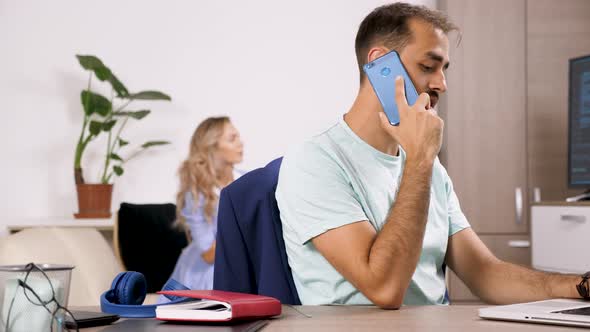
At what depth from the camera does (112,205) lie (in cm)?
476

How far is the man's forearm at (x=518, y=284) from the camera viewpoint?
1528 mm

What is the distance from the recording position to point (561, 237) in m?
3.42

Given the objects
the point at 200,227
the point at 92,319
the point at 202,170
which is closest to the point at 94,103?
the point at 202,170

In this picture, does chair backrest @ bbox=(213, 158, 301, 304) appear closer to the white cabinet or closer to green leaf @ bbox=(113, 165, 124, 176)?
the white cabinet

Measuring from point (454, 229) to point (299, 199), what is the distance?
0.42m

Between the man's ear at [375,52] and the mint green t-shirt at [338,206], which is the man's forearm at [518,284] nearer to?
the mint green t-shirt at [338,206]

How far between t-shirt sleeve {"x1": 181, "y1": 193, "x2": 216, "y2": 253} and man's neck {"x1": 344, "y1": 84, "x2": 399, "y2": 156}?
2.13 m

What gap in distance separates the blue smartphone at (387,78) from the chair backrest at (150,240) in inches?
89.9

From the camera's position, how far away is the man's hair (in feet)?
5.84

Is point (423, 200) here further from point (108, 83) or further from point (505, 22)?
point (108, 83)

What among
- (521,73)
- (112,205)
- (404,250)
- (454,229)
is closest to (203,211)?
(112,205)

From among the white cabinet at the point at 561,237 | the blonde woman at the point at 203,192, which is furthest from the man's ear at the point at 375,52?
the blonde woman at the point at 203,192

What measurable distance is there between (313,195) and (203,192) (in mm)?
2429

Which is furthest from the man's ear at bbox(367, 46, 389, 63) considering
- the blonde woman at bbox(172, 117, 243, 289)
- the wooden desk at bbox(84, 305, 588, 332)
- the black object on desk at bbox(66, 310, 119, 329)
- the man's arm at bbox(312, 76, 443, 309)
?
the blonde woman at bbox(172, 117, 243, 289)
